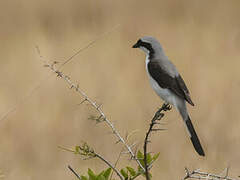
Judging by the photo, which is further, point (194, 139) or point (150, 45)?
point (150, 45)

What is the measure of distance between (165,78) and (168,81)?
27 mm

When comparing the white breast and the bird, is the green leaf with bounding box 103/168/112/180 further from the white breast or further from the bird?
the white breast

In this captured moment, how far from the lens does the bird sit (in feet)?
13.7

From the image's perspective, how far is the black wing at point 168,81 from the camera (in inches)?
166

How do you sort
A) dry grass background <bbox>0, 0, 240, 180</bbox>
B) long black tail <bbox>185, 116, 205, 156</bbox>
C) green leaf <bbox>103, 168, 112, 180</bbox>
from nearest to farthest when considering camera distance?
green leaf <bbox>103, 168, 112, 180</bbox>, long black tail <bbox>185, 116, 205, 156</bbox>, dry grass background <bbox>0, 0, 240, 180</bbox>

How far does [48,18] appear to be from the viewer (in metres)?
9.60

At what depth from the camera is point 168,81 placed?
4281 millimetres

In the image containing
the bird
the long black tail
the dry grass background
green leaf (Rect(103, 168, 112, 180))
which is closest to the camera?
green leaf (Rect(103, 168, 112, 180))

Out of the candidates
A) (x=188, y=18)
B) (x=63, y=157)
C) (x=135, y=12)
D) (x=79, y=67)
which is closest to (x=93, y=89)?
(x=79, y=67)

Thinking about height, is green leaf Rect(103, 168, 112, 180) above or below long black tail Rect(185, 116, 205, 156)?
below

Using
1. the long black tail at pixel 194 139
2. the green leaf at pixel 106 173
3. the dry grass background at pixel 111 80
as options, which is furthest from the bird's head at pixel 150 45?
the dry grass background at pixel 111 80

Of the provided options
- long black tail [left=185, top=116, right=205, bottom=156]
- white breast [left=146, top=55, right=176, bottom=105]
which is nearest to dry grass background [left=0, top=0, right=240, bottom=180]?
white breast [left=146, top=55, right=176, bottom=105]

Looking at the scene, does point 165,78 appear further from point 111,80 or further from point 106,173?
point 111,80

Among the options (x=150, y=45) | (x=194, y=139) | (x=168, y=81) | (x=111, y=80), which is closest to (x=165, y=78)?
(x=168, y=81)
